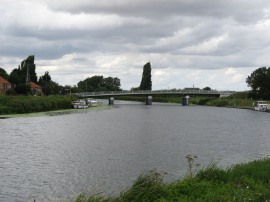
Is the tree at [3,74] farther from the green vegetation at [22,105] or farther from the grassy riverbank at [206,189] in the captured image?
the grassy riverbank at [206,189]

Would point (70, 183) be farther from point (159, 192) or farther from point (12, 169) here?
point (159, 192)

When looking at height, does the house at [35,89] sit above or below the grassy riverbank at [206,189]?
above

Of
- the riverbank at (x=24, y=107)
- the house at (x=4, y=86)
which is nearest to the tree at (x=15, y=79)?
the house at (x=4, y=86)

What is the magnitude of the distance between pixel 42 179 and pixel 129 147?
16.9 meters

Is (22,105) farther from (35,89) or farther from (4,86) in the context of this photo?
(35,89)

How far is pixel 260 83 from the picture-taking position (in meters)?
174

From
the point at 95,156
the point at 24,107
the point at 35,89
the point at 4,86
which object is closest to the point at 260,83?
the point at 35,89

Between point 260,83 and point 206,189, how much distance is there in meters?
163

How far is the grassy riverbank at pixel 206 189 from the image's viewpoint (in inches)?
663

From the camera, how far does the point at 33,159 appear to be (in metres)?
37.7

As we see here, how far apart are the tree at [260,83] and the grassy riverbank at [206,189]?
514ft

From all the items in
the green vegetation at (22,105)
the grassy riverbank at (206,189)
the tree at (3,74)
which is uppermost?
the tree at (3,74)

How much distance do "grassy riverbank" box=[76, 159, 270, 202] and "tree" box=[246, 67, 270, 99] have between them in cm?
15664

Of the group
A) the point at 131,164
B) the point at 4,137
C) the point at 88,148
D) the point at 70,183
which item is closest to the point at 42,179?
the point at 70,183
